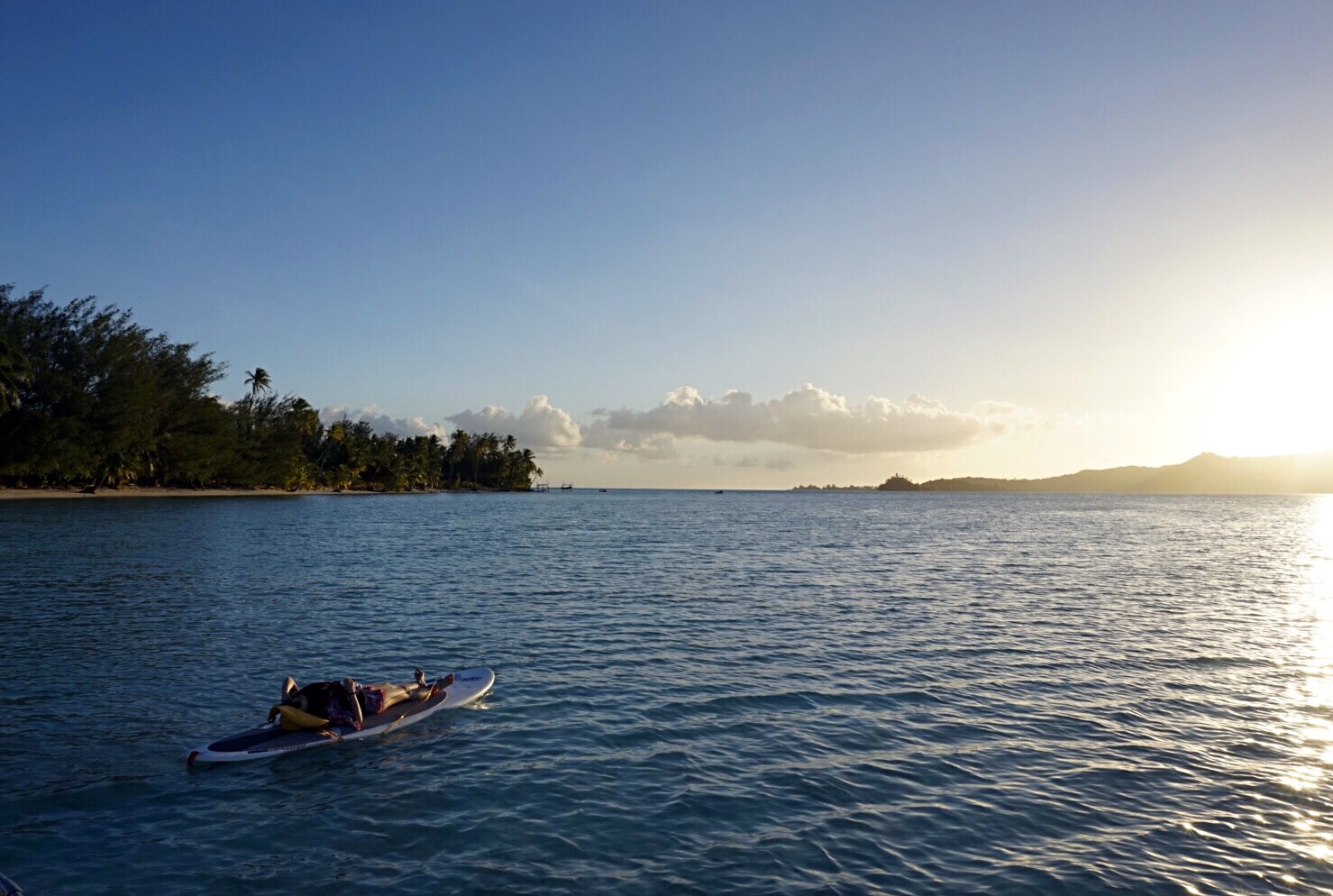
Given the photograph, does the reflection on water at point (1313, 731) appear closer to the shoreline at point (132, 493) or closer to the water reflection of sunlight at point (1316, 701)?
the water reflection of sunlight at point (1316, 701)

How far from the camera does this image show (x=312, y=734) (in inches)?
629

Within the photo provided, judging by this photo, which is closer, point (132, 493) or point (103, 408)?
point (103, 408)

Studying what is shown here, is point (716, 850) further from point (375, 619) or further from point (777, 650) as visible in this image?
point (375, 619)

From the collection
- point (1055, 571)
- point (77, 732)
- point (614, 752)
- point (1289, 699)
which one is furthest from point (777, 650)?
point (1055, 571)

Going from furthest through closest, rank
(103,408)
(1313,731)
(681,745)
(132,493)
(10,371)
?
1. (132,493)
2. (103,408)
3. (10,371)
4. (1313,731)
5. (681,745)

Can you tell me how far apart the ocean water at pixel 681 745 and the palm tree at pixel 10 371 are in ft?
233

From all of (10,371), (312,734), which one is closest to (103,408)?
(10,371)

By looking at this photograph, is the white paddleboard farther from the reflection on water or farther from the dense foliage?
the dense foliage

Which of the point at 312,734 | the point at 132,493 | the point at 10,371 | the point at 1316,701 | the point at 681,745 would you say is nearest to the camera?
the point at 312,734

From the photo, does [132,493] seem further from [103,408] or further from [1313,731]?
[1313,731]

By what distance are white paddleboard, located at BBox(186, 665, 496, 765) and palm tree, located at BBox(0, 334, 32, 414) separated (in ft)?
334

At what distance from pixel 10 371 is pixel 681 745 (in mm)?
112816

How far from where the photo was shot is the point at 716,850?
1152 cm

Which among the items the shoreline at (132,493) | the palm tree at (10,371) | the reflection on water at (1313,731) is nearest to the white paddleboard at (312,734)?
the reflection on water at (1313,731)
